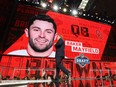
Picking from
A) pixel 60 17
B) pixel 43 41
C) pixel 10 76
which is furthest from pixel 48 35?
pixel 10 76

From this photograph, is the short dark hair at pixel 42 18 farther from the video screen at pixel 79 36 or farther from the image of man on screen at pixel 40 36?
the video screen at pixel 79 36

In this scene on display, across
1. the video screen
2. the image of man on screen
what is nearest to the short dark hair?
the image of man on screen

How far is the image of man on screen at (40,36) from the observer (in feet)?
28.3

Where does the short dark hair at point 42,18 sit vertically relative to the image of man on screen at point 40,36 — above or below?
above

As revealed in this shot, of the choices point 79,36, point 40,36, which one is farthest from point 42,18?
point 79,36

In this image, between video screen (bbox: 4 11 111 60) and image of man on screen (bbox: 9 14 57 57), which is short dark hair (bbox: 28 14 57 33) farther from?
video screen (bbox: 4 11 111 60)

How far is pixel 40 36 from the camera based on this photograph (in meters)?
8.80

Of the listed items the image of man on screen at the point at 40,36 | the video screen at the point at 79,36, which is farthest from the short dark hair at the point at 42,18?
the video screen at the point at 79,36

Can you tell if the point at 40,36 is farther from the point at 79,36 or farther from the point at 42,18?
the point at 79,36

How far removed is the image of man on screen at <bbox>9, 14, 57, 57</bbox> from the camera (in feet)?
28.3

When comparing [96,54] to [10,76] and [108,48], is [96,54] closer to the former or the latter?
[108,48]

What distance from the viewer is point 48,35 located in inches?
353

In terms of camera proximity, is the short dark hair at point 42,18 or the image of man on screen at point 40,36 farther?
the short dark hair at point 42,18

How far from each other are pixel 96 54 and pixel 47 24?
10.3ft
